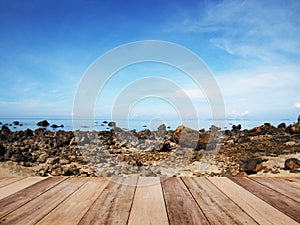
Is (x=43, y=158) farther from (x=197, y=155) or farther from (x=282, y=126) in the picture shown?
(x=282, y=126)

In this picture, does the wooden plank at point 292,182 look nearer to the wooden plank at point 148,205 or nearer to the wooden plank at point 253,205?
the wooden plank at point 253,205

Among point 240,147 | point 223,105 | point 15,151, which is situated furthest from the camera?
point 240,147

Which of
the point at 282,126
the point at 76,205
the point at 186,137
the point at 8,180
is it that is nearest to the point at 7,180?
the point at 8,180

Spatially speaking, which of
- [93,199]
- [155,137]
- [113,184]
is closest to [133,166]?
[113,184]

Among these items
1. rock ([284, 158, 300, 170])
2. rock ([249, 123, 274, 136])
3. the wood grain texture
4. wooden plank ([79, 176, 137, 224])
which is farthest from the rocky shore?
wooden plank ([79, 176, 137, 224])

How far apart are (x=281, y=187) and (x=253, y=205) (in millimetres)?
526

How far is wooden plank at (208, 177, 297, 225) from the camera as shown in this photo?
1265 millimetres

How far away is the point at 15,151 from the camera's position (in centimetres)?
445

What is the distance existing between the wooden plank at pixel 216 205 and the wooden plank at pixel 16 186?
1.21m

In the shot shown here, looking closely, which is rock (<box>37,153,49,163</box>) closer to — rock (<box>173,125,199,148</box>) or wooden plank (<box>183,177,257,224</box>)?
rock (<box>173,125,199,148</box>)

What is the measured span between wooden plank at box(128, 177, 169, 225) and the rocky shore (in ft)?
4.97

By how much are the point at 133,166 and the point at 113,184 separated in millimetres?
2011

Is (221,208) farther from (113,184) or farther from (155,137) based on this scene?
(155,137)

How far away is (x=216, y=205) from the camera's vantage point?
1.47m
